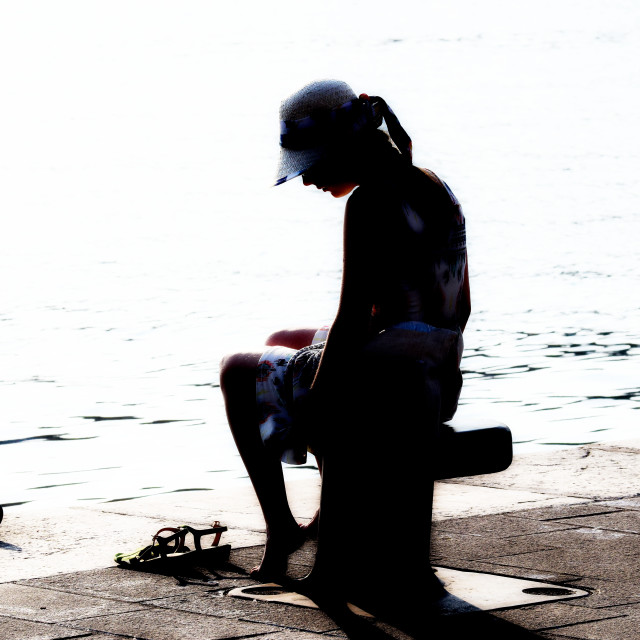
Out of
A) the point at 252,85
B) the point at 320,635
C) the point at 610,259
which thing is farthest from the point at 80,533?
the point at 252,85

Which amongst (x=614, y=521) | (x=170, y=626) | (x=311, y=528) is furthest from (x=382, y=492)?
(x=614, y=521)

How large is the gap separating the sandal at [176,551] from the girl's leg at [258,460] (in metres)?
0.26

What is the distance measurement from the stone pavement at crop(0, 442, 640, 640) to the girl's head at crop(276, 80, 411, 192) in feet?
3.67

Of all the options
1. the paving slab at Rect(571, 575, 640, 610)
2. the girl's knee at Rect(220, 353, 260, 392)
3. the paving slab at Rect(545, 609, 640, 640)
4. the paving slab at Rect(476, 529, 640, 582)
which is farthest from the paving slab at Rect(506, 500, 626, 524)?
the girl's knee at Rect(220, 353, 260, 392)

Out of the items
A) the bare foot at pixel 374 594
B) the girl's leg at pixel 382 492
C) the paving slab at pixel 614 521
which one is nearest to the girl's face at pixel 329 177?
the girl's leg at pixel 382 492

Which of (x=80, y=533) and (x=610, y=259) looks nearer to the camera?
(x=80, y=533)

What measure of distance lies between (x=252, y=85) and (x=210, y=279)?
36910mm

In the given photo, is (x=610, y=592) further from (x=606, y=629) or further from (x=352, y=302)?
(x=352, y=302)

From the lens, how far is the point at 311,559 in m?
5.12

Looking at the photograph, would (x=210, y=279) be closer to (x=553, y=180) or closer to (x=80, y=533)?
(x=80, y=533)

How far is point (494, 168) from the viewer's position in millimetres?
29391

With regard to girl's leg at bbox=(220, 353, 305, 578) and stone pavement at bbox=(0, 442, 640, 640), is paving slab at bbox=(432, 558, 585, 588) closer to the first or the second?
stone pavement at bbox=(0, 442, 640, 640)

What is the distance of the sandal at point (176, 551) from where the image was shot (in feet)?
16.4

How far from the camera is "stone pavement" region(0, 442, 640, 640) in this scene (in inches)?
167
